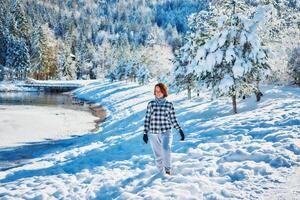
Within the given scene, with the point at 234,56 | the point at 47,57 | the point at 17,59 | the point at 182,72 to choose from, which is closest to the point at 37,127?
the point at 234,56

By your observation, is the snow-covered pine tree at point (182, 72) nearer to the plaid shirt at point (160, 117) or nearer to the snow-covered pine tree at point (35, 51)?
the plaid shirt at point (160, 117)

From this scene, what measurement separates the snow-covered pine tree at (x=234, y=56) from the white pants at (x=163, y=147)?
10612 mm

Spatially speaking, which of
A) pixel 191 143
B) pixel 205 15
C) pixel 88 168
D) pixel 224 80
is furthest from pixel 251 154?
pixel 205 15

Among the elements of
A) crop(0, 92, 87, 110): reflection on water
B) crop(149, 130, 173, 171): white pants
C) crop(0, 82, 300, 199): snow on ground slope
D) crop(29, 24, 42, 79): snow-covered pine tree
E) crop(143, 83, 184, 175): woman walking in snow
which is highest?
crop(29, 24, 42, 79): snow-covered pine tree

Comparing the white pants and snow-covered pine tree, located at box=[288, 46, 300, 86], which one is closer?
the white pants

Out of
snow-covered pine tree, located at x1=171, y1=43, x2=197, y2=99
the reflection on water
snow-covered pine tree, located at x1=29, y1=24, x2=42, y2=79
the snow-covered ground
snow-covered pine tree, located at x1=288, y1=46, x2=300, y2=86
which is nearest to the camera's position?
the snow-covered ground

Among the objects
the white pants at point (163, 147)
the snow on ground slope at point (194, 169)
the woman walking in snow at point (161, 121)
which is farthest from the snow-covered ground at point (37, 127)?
the woman walking in snow at point (161, 121)

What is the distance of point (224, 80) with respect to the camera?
2088cm

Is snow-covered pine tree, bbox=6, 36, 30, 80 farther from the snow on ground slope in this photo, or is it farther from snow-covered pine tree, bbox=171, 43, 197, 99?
the snow on ground slope

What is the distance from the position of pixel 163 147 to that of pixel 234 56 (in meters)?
11.3

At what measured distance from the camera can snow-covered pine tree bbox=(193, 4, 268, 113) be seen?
20.5m

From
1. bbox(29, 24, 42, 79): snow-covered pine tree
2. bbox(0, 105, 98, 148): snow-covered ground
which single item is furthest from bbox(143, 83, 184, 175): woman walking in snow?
bbox(29, 24, 42, 79): snow-covered pine tree

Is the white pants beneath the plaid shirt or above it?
beneath

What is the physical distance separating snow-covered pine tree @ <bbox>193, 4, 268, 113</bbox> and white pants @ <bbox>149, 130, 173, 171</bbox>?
1061cm
